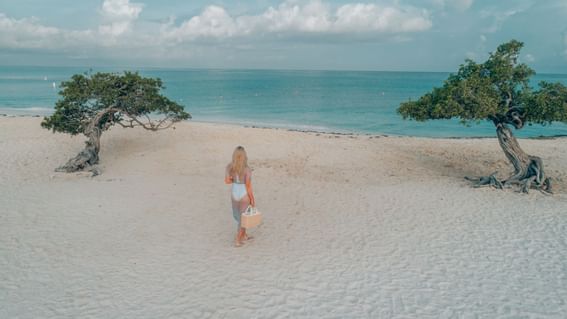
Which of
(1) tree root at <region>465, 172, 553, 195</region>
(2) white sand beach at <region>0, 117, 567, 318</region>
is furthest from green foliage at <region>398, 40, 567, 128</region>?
(2) white sand beach at <region>0, 117, 567, 318</region>

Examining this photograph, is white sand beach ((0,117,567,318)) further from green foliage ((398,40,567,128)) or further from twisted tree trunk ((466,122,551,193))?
green foliage ((398,40,567,128))

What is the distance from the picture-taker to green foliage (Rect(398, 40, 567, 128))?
37.0ft

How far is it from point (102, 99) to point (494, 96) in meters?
13.8

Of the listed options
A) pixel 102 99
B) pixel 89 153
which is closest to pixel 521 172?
pixel 102 99

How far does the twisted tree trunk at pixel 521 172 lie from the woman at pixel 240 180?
339 inches

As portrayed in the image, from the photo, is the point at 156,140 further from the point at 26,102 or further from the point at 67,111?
the point at 26,102

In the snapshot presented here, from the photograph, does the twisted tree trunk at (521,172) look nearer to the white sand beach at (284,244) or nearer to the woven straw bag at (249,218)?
the white sand beach at (284,244)

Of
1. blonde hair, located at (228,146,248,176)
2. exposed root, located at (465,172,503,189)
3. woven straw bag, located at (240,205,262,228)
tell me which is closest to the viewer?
blonde hair, located at (228,146,248,176)

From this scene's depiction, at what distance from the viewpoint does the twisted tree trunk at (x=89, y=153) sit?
14508 millimetres

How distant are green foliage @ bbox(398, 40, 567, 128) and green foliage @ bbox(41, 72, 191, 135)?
9.78 metres

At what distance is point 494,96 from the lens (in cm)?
1180

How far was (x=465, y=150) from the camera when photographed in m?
19.2

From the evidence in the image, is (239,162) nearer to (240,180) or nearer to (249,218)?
(240,180)

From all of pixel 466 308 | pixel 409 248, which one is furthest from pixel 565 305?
pixel 409 248
